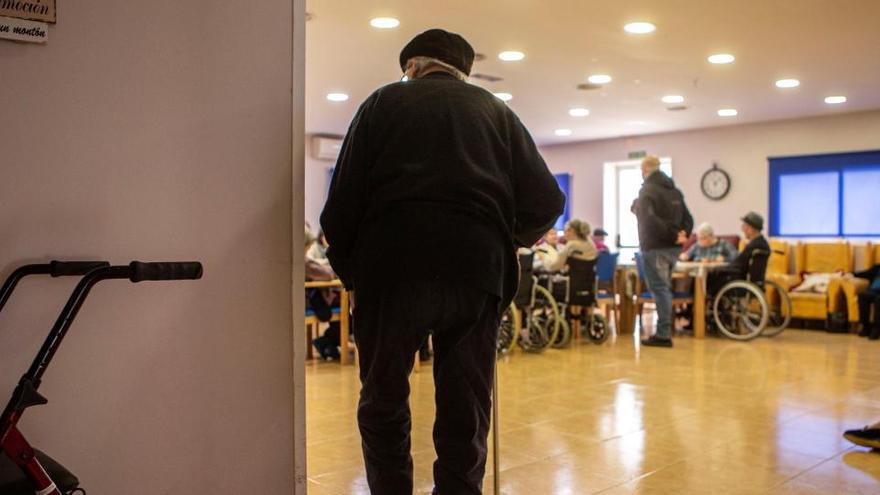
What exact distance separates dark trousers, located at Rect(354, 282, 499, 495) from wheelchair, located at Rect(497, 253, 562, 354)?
425 cm

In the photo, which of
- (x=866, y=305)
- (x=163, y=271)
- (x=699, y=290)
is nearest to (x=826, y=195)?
(x=866, y=305)

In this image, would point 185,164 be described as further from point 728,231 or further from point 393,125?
point 728,231

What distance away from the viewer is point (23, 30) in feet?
5.94

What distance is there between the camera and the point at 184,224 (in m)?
2.06

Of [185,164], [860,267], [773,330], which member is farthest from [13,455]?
[860,267]

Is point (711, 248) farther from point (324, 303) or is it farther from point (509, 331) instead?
point (324, 303)

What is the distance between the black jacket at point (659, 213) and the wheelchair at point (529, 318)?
38.4 inches

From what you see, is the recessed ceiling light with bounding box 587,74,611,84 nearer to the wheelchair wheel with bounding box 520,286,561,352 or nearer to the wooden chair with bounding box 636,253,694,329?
the wooden chair with bounding box 636,253,694,329

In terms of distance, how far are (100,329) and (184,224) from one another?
31cm

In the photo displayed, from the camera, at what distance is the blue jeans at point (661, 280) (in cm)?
715

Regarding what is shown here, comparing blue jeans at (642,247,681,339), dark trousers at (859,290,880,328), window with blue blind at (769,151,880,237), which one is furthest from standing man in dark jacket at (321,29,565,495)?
window with blue blind at (769,151,880,237)

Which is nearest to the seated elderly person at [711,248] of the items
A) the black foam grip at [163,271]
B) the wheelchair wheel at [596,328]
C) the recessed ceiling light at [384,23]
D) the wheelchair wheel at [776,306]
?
the wheelchair wheel at [776,306]

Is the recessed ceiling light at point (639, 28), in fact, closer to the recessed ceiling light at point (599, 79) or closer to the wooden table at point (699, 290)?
the recessed ceiling light at point (599, 79)

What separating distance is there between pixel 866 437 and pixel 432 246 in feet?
7.96
